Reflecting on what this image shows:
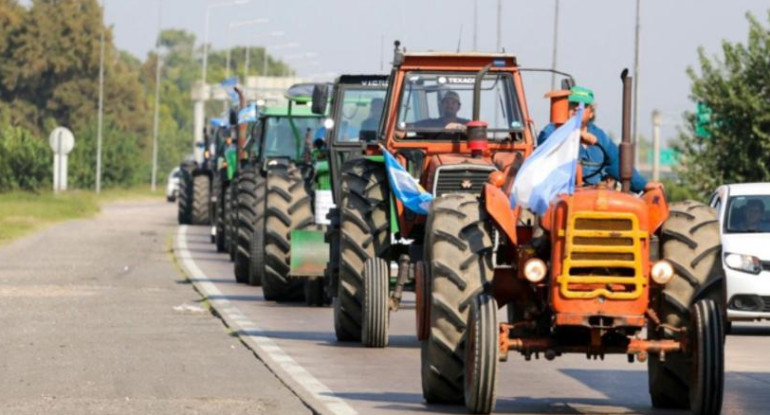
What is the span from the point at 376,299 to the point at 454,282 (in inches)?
211

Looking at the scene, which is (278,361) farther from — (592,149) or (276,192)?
(276,192)

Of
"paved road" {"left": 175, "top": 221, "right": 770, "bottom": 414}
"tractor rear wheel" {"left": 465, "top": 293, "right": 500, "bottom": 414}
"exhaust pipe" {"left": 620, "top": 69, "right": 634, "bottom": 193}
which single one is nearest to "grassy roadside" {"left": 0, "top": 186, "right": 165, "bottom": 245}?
"paved road" {"left": 175, "top": 221, "right": 770, "bottom": 414}

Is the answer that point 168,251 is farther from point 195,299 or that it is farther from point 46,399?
point 46,399

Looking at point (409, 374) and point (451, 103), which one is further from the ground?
point (451, 103)

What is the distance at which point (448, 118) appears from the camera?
19344 mm

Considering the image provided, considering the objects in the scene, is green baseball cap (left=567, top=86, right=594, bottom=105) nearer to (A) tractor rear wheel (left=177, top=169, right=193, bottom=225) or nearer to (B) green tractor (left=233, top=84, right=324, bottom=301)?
(B) green tractor (left=233, top=84, right=324, bottom=301)

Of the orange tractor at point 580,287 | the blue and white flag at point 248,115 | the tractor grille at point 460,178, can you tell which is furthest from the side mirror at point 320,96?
the blue and white flag at point 248,115

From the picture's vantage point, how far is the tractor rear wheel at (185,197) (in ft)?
182

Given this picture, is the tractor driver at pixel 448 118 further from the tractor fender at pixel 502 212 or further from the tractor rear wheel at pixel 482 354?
the tractor rear wheel at pixel 482 354

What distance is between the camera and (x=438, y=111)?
1945 cm

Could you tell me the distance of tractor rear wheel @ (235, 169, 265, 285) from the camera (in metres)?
30.3

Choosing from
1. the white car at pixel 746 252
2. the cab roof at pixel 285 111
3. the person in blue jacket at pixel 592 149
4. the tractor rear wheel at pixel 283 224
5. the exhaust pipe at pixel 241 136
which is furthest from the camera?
the exhaust pipe at pixel 241 136

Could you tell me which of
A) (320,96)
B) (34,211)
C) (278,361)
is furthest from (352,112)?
(34,211)

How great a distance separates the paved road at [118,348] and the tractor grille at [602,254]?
196 centimetres
